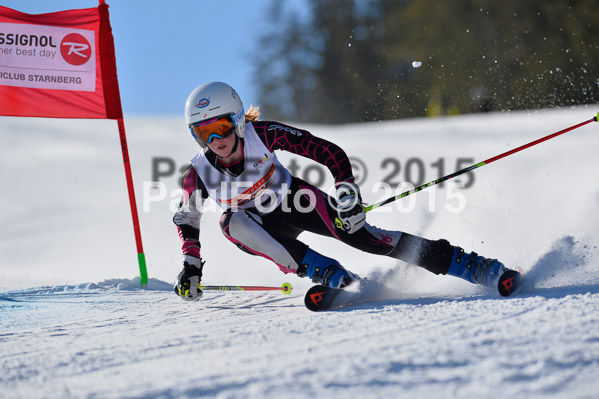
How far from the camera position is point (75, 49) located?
5172mm

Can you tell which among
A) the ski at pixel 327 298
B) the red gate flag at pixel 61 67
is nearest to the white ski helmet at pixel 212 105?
the ski at pixel 327 298

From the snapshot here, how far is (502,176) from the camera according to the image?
7801 mm

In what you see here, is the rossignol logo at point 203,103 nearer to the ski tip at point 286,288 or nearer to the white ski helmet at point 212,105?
the white ski helmet at point 212,105

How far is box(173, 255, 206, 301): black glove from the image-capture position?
388 centimetres

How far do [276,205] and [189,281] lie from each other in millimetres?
668

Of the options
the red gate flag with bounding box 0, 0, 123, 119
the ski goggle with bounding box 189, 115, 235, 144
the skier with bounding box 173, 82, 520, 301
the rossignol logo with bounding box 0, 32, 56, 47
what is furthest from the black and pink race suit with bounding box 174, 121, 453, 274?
the rossignol logo with bounding box 0, 32, 56, 47

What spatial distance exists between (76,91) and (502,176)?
4.83 meters

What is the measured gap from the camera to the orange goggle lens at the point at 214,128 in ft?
12.0

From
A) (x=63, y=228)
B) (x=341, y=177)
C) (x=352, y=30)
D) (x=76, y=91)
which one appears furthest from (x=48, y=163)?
(x=352, y=30)

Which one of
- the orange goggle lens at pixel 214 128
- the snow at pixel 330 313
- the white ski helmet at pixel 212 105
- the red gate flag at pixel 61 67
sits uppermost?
the red gate flag at pixel 61 67

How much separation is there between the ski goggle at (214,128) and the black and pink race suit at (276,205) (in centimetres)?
16

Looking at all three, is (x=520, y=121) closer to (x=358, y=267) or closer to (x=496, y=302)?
(x=358, y=267)

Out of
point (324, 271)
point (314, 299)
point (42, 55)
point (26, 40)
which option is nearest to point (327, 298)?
point (314, 299)

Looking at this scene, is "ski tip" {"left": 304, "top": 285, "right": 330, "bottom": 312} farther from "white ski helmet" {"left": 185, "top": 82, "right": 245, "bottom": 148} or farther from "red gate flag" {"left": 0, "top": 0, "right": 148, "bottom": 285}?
"red gate flag" {"left": 0, "top": 0, "right": 148, "bottom": 285}
